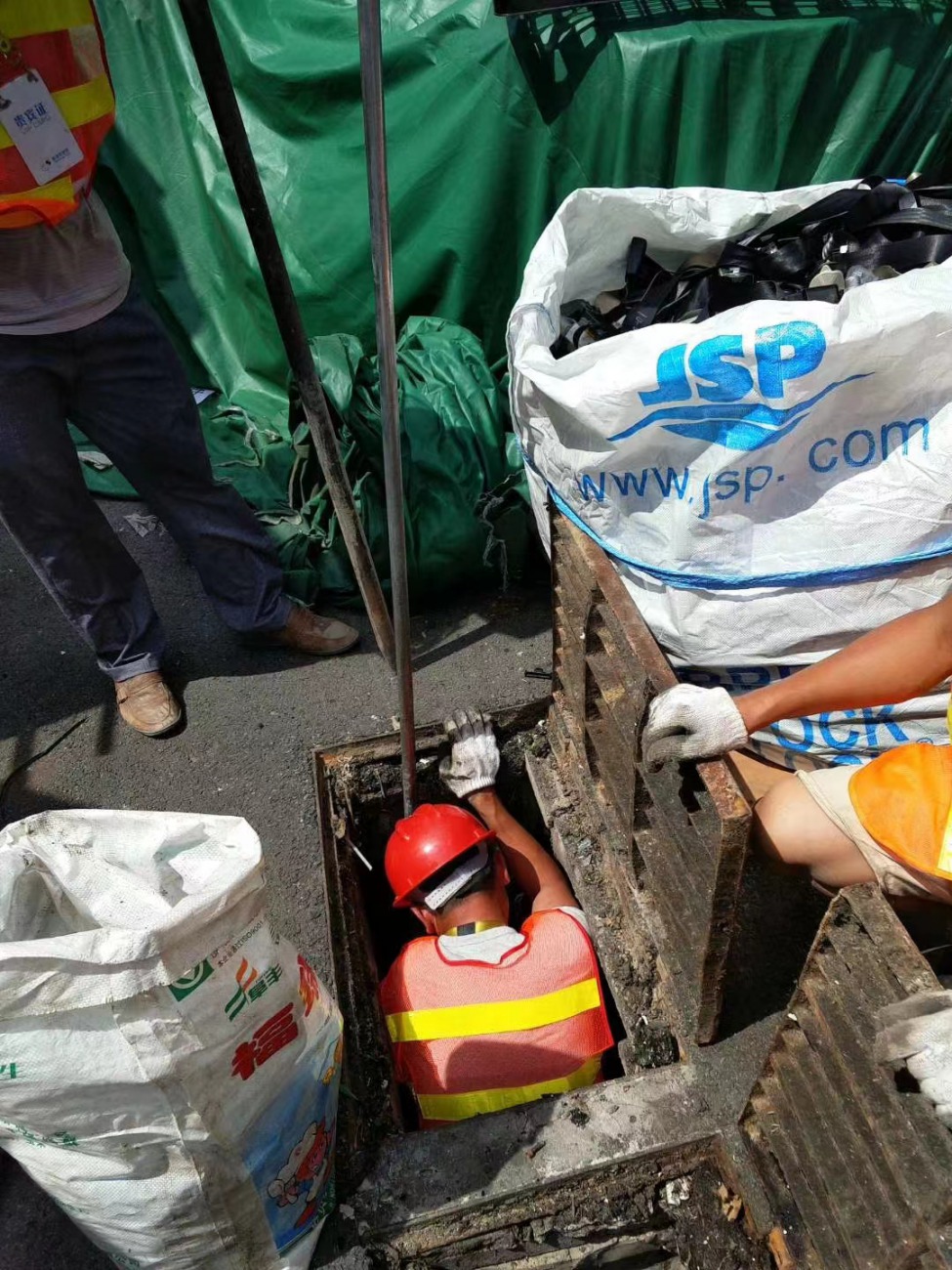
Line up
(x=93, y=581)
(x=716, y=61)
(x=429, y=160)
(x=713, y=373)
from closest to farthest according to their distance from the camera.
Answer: (x=713, y=373)
(x=93, y=581)
(x=716, y=61)
(x=429, y=160)

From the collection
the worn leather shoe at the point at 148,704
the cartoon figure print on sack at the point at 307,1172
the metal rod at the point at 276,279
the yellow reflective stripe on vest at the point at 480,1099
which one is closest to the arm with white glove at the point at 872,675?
the yellow reflective stripe on vest at the point at 480,1099

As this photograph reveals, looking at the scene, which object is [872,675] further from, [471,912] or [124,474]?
[124,474]

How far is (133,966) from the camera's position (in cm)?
110

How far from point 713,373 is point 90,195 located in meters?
1.71

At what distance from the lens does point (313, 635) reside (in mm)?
2934

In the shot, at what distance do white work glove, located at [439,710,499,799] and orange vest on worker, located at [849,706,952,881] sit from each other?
1059mm

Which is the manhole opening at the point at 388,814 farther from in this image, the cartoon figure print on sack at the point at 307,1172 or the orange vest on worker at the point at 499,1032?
the cartoon figure print on sack at the point at 307,1172

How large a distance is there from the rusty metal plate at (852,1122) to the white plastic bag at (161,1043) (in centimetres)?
78

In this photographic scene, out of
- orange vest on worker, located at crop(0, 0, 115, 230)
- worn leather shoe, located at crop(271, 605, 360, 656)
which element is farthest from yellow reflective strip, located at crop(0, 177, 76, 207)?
worn leather shoe, located at crop(271, 605, 360, 656)

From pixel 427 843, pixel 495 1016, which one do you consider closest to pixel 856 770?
pixel 495 1016

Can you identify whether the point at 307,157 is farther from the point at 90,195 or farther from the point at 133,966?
the point at 133,966

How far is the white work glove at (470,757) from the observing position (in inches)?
98.0

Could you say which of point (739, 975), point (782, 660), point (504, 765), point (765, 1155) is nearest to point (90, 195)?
point (504, 765)

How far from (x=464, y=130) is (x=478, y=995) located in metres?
2.87
